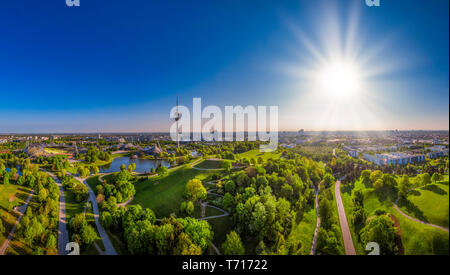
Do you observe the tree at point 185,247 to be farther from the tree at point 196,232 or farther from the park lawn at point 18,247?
the park lawn at point 18,247

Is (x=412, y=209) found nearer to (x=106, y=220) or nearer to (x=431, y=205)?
(x=431, y=205)

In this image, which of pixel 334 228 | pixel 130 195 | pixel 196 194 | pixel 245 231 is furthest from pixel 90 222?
pixel 334 228

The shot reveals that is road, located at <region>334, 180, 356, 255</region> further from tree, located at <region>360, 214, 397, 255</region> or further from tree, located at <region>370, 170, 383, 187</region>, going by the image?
tree, located at <region>370, 170, 383, 187</region>

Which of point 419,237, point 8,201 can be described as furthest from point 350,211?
point 8,201

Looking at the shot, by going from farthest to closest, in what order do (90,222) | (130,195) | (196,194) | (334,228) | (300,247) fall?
(130,195), (196,194), (90,222), (334,228), (300,247)

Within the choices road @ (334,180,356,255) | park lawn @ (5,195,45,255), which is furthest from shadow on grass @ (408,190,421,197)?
park lawn @ (5,195,45,255)
